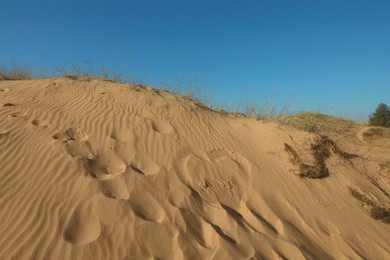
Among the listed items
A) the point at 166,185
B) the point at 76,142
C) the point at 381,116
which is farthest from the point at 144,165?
the point at 381,116

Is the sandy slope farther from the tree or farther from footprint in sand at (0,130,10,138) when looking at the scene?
the tree

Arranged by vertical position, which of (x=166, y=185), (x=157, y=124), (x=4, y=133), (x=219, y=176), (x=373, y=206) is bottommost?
(x=373, y=206)

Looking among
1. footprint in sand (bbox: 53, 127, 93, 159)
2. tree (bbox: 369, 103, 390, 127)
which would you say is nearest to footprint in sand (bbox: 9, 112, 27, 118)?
footprint in sand (bbox: 53, 127, 93, 159)

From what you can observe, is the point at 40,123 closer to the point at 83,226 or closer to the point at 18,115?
the point at 18,115

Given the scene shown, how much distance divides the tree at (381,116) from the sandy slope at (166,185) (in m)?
8.43

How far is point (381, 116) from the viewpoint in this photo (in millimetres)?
14031

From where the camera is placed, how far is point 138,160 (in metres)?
4.82

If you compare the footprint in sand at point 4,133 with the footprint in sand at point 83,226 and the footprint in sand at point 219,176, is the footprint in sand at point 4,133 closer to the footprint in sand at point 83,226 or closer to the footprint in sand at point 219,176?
the footprint in sand at point 83,226

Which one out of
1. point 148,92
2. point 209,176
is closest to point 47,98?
point 148,92

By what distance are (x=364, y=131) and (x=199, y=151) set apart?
27.6ft

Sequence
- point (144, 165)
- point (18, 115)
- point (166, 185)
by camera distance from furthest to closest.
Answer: point (18, 115) < point (144, 165) < point (166, 185)

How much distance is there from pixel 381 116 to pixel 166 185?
12.6 metres

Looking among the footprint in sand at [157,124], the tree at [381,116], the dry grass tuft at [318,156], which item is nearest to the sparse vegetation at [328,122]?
the tree at [381,116]

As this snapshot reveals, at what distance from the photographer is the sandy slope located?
3521mm
